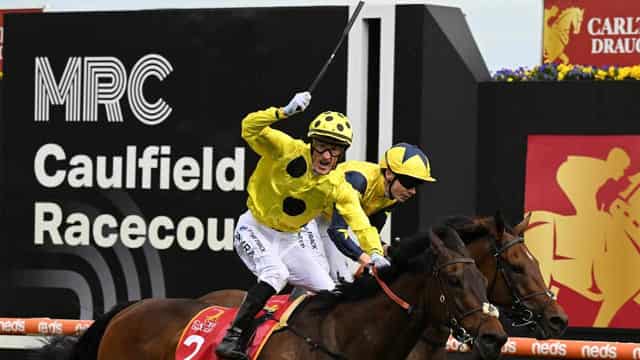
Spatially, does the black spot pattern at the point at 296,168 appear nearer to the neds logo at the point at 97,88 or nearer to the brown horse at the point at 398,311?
the brown horse at the point at 398,311

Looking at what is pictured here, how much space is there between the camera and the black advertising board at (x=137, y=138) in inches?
410

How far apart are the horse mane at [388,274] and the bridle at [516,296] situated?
2.20ft

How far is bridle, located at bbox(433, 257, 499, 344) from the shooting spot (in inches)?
261

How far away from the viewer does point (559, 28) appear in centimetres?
1811

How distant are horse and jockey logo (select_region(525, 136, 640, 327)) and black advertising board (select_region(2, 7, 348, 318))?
1.48 metres

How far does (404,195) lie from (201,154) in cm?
288

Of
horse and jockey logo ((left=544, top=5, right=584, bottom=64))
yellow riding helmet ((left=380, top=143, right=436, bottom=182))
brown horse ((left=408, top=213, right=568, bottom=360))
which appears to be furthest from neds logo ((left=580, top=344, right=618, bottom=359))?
horse and jockey logo ((left=544, top=5, right=584, bottom=64))

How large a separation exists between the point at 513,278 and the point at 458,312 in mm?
1158

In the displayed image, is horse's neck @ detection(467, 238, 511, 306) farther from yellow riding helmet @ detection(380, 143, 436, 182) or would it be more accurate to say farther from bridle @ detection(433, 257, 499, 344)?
bridle @ detection(433, 257, 499, 344)

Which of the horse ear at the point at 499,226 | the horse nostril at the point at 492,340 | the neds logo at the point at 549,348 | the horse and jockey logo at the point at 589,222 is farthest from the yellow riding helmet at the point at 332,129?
the horse and jockey logo at the point at 589,222

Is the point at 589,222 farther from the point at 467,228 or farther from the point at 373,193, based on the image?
the point at 467,228

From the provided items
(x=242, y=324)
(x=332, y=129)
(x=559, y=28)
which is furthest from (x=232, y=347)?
(x=559, y=28)

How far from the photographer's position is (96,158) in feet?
35.1

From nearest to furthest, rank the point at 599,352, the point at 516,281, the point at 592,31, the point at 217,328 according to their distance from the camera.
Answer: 1. the point at 217,328
2. the point at 516,281
3. the point at 599,352
4. the point at 592,31
